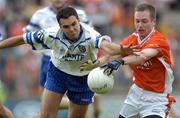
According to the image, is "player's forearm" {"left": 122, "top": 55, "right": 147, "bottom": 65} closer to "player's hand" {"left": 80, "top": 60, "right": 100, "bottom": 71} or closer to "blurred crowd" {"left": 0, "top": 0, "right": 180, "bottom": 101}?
"player's hand" {"left": 80, "top": 60, "right": 100, "bottom": 71}

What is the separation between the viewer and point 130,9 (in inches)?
880

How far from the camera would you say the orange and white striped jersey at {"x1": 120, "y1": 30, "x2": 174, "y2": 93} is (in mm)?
9531

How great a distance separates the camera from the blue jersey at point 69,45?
32.5ft

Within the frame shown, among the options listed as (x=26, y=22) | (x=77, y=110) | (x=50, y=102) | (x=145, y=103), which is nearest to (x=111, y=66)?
(x=145, y=103)

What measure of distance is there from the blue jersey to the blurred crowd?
8004 millimetres

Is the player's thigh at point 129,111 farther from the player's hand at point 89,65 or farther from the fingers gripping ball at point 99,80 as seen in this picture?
the player's hand at point 89,65

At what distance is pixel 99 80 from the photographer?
923 cm

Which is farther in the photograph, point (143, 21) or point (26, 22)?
point (26, 22)

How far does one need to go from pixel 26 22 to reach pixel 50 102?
10126mm

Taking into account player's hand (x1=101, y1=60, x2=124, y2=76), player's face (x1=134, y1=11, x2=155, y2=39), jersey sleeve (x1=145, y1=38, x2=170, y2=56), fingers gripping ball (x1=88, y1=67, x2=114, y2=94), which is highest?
player's face (x1=134, y1=11, x2=155, y2=39)

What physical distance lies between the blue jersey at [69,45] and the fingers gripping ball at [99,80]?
24.3 inches

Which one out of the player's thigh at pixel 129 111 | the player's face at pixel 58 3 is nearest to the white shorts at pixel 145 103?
the player's thigh at pixel 129 111

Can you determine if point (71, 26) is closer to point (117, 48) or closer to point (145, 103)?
point (117, 48)

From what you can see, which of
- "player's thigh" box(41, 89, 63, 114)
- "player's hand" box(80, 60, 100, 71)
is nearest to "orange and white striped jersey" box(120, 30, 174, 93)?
"player's hand" box(80, 60, 100, 71)
